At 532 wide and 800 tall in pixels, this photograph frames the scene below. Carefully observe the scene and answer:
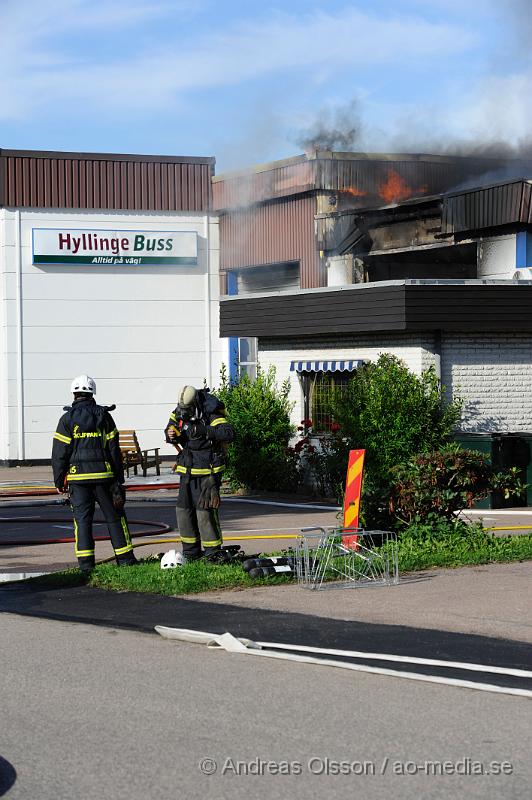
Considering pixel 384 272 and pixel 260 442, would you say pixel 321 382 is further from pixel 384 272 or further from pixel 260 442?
pixel 384 272

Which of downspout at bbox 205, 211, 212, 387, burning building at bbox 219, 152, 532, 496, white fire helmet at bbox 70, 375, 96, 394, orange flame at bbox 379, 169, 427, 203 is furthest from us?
downspout at bbox 205, 211, 212, 387

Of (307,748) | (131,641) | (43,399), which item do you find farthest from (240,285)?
(307,748)

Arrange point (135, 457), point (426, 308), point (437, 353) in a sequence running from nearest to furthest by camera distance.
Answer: point (426, 308) → point (437, 353) → point (135, 457)

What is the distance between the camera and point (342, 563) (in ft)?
37.0

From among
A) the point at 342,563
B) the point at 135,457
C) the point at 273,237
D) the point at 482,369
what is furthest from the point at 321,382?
the point at 342,563

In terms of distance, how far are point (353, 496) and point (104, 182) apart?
21.0 m

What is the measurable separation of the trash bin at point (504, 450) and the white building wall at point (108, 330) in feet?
46.2

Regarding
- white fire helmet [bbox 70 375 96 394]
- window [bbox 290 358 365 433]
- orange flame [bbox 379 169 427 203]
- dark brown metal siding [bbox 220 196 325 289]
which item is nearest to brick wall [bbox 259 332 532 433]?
window [bbox 290 358 365 433]

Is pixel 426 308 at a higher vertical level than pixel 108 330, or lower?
lower

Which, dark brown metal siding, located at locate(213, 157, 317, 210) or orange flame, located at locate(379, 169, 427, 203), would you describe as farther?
orange flame, located at locate(379, 169, 427, 203)

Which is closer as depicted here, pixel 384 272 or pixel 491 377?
pixel 491 377

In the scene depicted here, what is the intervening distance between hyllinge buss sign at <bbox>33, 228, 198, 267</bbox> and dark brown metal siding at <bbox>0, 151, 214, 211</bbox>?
687 mm

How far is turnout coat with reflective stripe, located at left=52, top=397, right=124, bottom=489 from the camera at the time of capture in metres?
11.7

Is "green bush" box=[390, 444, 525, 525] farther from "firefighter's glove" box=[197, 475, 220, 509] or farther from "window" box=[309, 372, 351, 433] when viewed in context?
"window" box=[309, 372, 351, 433]
